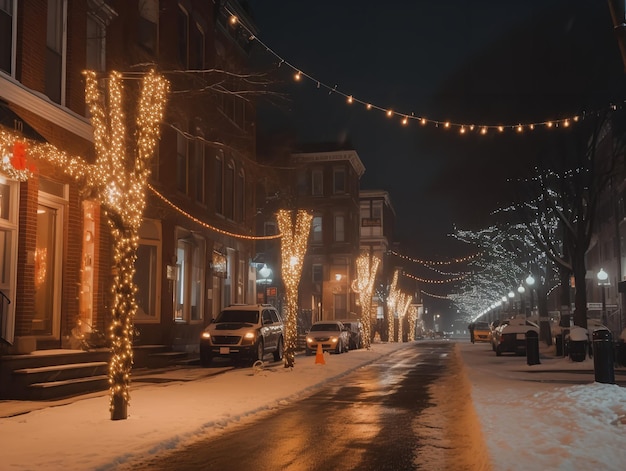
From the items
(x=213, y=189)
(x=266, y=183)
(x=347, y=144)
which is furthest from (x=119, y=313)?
(x=347, y=144)

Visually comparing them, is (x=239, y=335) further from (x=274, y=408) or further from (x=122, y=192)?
(x=122, y=192)

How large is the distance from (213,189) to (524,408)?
70.1ft

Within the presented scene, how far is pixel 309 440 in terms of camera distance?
34.9 ft

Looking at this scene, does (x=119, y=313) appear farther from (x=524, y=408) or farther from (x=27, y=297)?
(x=524, y=408)

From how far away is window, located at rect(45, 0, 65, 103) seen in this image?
18.4 metres

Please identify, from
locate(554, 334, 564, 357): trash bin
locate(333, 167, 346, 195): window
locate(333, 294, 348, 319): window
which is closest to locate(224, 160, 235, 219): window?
locate(554, 334, 564, 357): trash bin

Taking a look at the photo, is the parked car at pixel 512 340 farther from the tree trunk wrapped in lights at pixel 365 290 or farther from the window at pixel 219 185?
the window at pixel 219 185

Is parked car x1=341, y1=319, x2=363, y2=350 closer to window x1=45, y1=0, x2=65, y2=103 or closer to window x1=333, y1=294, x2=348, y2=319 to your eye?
window x1=333, y1=294, x2=348, y2=319

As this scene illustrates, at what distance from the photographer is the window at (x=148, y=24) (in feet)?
80.7

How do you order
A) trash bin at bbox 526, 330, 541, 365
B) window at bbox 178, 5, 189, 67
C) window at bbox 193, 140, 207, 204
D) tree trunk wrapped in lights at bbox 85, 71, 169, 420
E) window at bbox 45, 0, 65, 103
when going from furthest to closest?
1. window at bbox 193, 140, 207, 204
2. window at bbox 178, 5, 189, 67
3. trash bin at bbox 526, 330, 541, 365
4. window at bbox 45, 0, 65, 103
5. tree trunk wrapped in lights at bbox 85, 71, 169, 420

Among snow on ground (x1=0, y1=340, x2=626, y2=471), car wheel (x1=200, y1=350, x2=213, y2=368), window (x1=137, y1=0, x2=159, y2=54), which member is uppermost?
window (x1=137, y1=0, x2=159, y2=54)

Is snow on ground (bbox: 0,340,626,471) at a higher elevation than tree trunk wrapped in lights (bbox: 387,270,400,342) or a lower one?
lower

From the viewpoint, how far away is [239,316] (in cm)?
2647

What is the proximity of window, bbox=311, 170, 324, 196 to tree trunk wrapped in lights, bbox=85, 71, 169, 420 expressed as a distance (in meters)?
54.5
